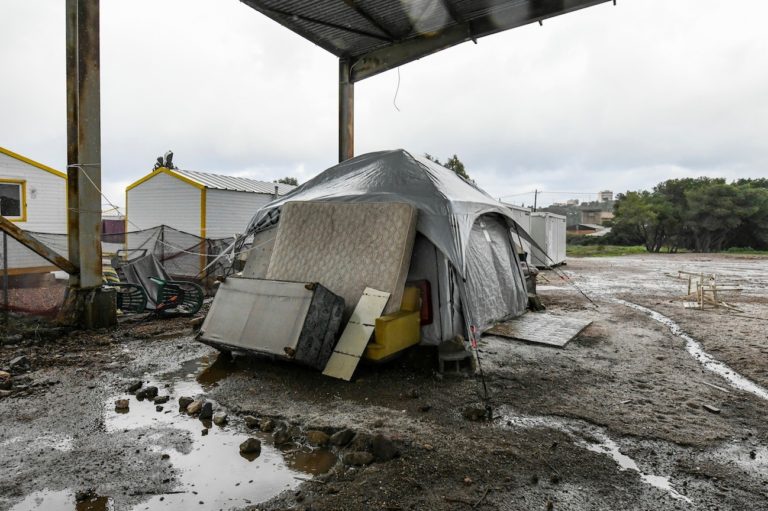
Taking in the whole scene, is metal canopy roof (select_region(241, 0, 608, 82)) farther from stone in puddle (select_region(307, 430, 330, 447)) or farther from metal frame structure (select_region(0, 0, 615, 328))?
stone in puddle (select_region(307, 430, 330, 447))

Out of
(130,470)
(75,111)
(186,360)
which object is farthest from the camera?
(75,111)

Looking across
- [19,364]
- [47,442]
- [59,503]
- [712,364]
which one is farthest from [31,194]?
[712,364]

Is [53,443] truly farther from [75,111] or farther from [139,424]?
[75,111]

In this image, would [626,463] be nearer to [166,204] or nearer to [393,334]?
[393,334]

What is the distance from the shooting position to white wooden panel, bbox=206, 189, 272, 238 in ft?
50.4

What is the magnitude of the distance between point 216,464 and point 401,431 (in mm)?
1478

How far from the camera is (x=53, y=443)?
12.3 feet

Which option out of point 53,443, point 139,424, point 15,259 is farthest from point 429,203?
point 15,259

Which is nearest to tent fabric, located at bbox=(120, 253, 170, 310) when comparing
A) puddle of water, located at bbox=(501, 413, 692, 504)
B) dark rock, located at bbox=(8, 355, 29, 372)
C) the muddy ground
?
the muddy ground

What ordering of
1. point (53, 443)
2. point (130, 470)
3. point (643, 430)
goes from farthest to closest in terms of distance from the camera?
point (643, 430) < point (53, 443) < point (130, 470)

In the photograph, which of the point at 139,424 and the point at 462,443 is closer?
the point at 462,443

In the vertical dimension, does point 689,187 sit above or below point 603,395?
above

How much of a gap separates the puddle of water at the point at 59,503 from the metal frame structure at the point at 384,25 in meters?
8.29

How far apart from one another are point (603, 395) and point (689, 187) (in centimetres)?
4233
